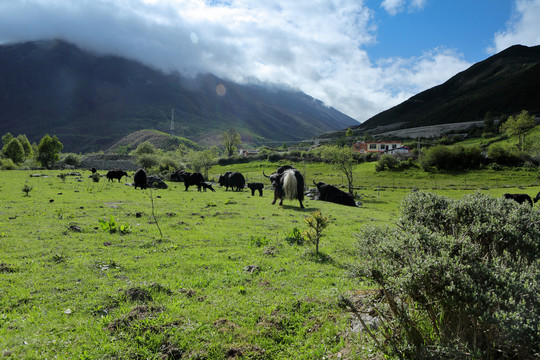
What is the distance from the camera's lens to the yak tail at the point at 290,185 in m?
22.2

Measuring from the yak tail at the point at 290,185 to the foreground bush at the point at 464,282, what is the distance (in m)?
17.0

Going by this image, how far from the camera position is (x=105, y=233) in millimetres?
11734

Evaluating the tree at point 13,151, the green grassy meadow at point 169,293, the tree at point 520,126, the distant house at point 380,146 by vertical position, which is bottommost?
the green grassy meadow at point 169,293

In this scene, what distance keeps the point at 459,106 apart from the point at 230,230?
23092 centimetres

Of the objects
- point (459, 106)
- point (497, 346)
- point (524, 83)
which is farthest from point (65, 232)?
point (524, 83)

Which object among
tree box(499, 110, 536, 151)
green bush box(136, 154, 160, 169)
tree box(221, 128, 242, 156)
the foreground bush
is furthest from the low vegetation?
tree box(221, 128, 242, 156)

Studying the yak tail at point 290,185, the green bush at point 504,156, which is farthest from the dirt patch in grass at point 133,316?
the green bush at point 504,156

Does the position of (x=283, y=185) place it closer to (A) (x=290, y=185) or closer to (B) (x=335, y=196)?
(A) (x=290, y=185)

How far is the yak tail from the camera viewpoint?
72.7ft

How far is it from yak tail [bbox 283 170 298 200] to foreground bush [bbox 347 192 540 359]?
1698cm

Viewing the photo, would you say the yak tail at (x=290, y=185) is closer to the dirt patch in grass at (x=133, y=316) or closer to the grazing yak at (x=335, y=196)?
the grazing yak at (x=335, y=196)

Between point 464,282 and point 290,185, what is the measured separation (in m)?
19.1

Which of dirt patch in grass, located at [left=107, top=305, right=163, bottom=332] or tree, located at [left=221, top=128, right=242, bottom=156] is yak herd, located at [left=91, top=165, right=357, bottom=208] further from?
tree, located at [left=221, top=128, right=242, bottom=156]

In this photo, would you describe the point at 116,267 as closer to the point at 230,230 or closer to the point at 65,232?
the point at 65,232
